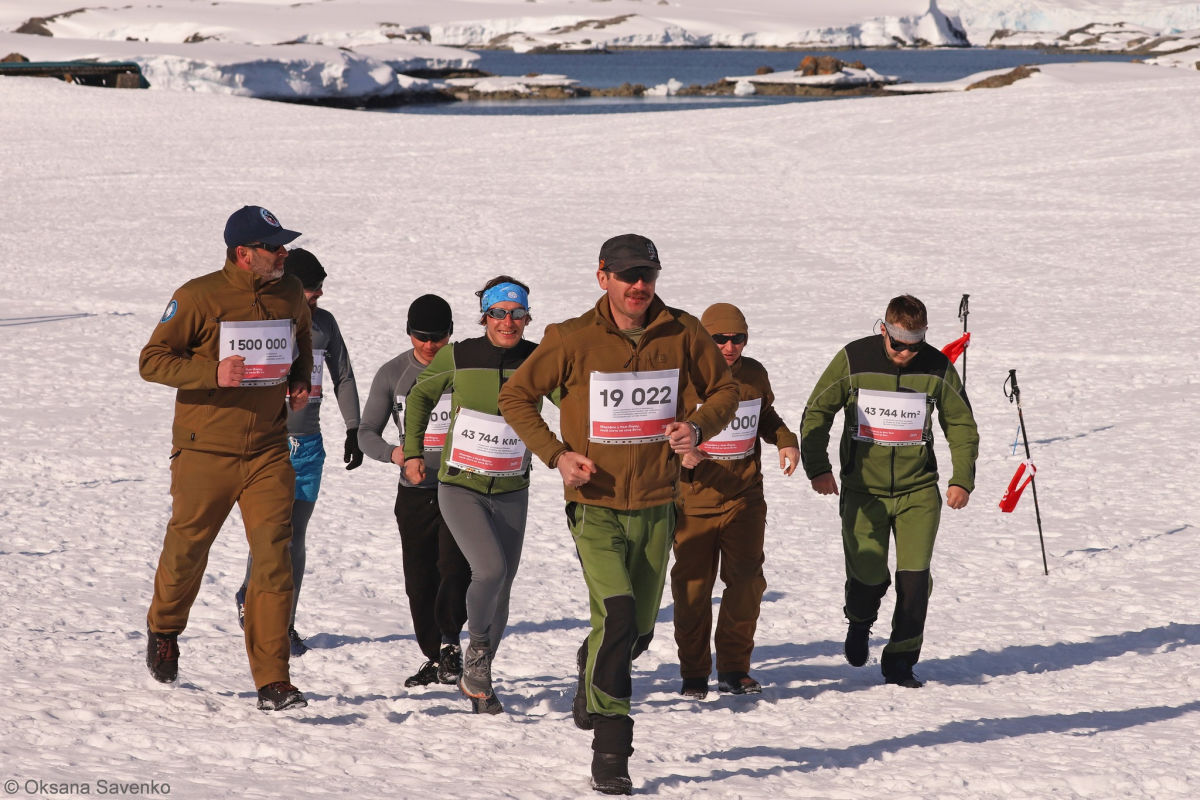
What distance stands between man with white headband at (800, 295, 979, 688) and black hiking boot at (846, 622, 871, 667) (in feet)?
0.61

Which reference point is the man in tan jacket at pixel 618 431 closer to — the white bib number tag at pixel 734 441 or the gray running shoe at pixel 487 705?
the gray running shoe at pixel 487 705

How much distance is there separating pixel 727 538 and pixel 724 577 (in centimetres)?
21

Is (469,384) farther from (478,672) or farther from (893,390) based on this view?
A: (893,390)

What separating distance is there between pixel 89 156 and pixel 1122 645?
27688mm

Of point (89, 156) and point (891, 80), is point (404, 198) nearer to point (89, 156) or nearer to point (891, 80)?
point (89, 156)

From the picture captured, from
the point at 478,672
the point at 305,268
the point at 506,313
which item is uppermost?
the point at 305,268

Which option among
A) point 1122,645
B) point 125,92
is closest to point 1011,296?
point 1122,645

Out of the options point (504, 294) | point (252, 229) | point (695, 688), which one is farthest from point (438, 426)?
point (695, 688)

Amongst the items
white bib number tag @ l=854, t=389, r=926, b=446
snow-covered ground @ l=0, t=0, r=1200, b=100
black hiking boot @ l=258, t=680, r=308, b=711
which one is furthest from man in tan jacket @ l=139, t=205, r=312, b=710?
snow-covered ground @ l=0, t=0, r=1200, b=100

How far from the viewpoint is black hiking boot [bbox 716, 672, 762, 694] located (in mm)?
6301

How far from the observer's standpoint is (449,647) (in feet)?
20.4

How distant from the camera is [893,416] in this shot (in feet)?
20.8

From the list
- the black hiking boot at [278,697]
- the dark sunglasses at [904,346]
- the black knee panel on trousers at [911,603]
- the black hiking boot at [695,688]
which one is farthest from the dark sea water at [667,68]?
the black hiking boot at [278,697]

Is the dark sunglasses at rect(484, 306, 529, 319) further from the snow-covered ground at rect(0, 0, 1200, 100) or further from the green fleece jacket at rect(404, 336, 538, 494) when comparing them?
the snow-covered ground at rect(0, 0, 1200, 100)
